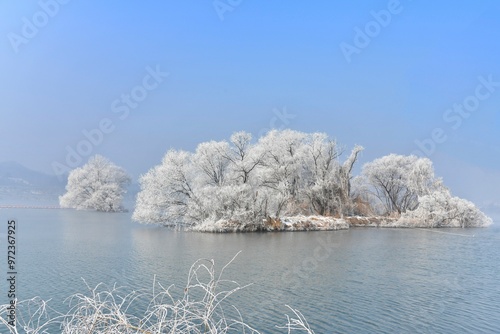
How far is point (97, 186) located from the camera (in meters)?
75.1

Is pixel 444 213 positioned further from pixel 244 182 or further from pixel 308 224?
pixel 244 182

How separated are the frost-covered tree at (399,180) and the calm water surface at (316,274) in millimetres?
21849

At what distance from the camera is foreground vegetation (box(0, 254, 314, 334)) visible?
4.77 metres

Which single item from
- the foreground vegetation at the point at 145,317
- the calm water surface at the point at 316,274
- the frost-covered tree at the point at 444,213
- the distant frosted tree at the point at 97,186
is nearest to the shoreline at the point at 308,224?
the frost-covered tree at the point at 444,213

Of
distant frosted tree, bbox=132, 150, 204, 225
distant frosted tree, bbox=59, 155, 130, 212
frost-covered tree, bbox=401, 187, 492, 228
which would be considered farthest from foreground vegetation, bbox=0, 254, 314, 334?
distant frosted tree, bbox=59, 155, 130, 212

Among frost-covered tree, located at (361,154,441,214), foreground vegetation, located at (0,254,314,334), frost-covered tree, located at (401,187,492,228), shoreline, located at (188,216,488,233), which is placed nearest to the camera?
foreground vegetation, located at (0,254,314,334)

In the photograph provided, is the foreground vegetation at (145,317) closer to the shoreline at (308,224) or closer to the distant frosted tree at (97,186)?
the shoreline at (308,224)

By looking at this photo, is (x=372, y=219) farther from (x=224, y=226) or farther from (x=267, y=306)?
(x=267, y=306)

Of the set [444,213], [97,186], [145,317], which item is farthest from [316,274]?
[97,186]

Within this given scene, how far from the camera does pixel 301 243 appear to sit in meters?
29.3

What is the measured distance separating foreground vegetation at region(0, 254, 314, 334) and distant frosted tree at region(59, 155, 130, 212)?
193 feet

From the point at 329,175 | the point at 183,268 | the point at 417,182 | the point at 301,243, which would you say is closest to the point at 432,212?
the point at 417,182

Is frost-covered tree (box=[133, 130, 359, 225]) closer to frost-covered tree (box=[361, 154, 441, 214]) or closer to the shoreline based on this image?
the shoreline

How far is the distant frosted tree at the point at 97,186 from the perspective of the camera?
73.9 metres
